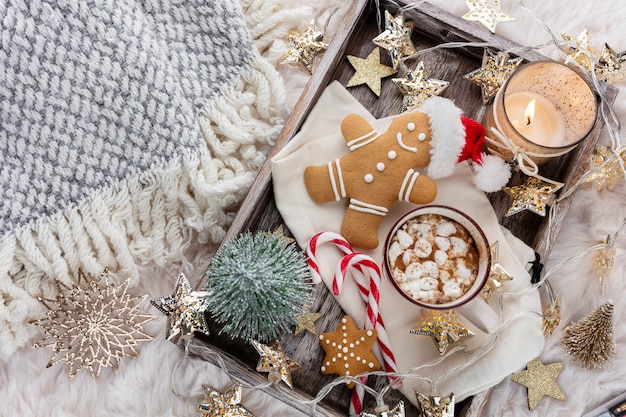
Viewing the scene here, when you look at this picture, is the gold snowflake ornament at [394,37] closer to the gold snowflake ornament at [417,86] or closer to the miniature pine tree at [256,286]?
the gold snowflake ornament at [417,86]

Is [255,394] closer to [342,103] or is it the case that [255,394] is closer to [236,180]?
[236,180]

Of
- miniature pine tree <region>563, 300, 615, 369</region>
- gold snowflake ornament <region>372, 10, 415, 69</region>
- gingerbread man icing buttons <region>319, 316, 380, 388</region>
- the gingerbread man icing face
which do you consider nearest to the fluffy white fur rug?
miniature pine tree <region>563, 300, 615, 369</region>

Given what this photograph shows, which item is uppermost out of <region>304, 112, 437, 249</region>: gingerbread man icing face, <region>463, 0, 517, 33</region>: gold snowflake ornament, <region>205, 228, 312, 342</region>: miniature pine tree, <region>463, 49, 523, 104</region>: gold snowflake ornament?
<region>463, 0, 517, 33</region>: gold snowflake ornament

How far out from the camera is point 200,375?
0.81m

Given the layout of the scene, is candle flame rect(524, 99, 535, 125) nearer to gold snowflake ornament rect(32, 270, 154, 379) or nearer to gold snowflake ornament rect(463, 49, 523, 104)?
gold snowflake ornament rect(463, 49, 523, 104)

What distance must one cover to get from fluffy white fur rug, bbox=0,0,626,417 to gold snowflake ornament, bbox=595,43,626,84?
0.05 metres

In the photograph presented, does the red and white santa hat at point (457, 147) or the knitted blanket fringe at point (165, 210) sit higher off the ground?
the red and white santa hat at point (457, 147)

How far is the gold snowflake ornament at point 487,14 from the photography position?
32.5 inches

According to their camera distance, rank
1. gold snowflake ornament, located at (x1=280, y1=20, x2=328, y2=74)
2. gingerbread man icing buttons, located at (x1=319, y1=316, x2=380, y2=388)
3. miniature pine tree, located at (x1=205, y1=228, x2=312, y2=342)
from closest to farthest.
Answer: miniature pine tree, located at (x1=205, y1=228, x2=312, y2=342) < gingerbread man icing buttons, located at (x1=319, y1=316, x2=380, y2=388) < gold snowflake ornament, located at (x1=280, y1=20, x2=328, y2=74)

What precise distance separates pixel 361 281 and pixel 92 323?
16.1 inches

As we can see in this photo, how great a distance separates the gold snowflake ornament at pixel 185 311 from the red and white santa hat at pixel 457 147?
14.6 inches

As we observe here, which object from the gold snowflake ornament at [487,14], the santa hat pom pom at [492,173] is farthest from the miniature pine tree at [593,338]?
the gold snowflake ornament at [487,14]

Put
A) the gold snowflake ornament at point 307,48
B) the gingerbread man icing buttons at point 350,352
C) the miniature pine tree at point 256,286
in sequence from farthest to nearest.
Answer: the gold snowflake ornament at point 307,48 < the gingerbread man icing buttons at point 350,352 < the miniature pine tree at point 256,286

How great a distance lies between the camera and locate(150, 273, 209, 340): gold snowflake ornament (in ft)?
2.33
